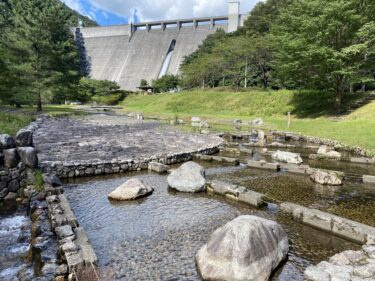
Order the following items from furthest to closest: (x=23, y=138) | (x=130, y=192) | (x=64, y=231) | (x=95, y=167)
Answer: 1. (x=95, y=167)
2. (x=23, y=138)
3. (x=130, y=192)
4. (x=64, y=231)

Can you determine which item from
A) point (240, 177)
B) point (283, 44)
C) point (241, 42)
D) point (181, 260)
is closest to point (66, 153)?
point (240, 177)

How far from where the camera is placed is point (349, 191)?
38.3ft

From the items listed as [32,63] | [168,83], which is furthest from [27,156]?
[168,83]

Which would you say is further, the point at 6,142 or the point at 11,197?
the point at 6,142

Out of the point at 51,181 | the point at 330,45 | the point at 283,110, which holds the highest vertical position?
the point at 330,45

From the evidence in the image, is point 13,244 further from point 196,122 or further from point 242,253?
point 196,122

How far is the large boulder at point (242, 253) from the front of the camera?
5746mm

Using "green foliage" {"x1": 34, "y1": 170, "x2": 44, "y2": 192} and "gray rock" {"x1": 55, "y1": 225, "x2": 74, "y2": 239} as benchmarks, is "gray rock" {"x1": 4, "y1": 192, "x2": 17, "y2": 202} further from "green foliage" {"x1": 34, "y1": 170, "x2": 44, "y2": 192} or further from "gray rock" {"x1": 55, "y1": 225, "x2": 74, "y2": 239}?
"gray rock" {"x1": 55, "y1": 225, "x2": 74, "y2": 239}

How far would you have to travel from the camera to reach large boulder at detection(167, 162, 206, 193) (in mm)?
11234

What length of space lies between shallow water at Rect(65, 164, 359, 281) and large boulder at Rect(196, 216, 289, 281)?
1.09 feet

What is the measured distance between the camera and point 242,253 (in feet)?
19.1

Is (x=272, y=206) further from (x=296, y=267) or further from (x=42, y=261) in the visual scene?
(x=42, y=261)

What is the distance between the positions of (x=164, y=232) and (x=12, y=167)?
5809mm

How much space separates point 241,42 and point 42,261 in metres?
50.8
